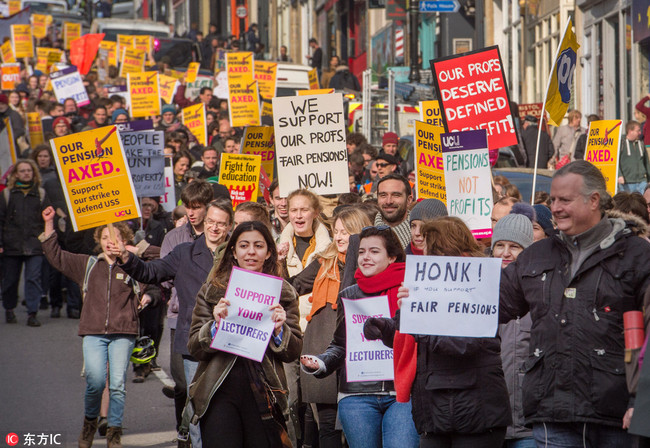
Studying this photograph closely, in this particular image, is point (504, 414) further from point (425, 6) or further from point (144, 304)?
point (425, 6)

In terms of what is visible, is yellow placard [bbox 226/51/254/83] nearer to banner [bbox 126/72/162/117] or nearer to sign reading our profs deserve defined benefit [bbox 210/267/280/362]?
banner [bbox 126/72/162/117]

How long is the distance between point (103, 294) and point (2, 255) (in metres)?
7.41

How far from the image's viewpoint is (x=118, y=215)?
9266 mm

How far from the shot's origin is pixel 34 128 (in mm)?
24078

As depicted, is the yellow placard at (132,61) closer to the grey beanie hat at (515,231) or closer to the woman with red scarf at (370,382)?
the woman with red scarf at (370,382)

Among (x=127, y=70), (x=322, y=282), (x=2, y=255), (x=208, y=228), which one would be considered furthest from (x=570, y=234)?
(x=127, y=70)

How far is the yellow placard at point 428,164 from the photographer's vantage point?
10.6 m

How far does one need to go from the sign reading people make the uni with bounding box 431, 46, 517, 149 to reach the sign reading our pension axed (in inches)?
205

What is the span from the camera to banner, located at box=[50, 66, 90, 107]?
2789cm

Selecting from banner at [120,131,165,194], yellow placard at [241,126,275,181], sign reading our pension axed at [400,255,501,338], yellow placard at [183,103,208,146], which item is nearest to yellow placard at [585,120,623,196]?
yellow placard at [241,126,275,181]

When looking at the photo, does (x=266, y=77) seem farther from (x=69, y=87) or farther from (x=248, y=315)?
(x=248, y=315)

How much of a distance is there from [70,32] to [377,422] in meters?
38.4

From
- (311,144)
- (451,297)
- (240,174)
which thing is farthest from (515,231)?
(240,174)

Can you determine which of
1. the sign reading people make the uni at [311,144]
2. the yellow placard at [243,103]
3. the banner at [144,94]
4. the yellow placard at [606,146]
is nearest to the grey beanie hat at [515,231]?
the sign reading people make the uni at [311,144]
